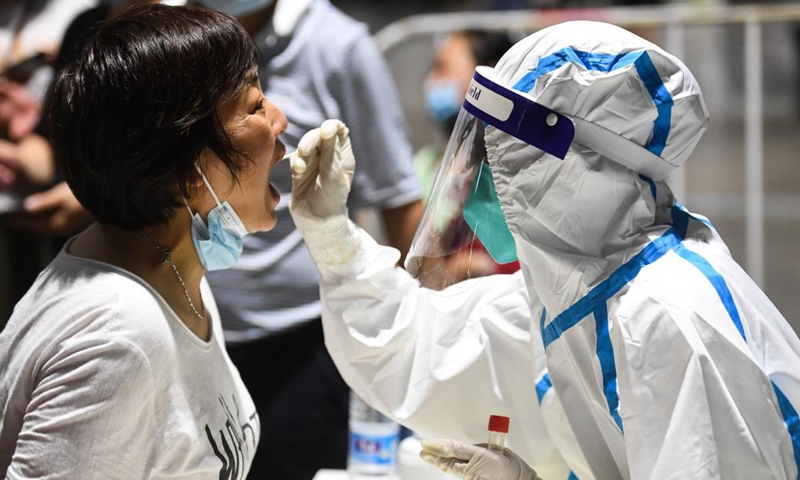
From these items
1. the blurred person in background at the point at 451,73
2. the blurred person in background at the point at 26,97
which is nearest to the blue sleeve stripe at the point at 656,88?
the blurred person in background at the point at 26,97

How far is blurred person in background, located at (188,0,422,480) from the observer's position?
2.31m

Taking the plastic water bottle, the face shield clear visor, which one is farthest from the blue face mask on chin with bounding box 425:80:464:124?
the face shield clear visor

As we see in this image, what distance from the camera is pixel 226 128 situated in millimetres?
1493

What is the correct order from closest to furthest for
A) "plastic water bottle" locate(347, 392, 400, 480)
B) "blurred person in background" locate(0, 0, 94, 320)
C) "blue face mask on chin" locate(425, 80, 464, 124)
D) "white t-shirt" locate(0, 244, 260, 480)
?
"white t-shirt" locate(0, 244, 260, 480) < "plastic water bottle" locate(347, 392, 400, 480) < "blurred person in background" locate(0, 0, 94, 320) < "blue face mask on chin" locate(425, 80, 464, 124)

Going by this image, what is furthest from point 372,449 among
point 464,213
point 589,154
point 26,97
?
point 26,97

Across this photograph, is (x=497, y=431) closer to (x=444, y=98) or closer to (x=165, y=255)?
(x=165, y=255)

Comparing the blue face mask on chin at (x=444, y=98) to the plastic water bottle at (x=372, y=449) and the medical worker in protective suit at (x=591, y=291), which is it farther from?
the medical worker in protective suit at (x=591, y=291)

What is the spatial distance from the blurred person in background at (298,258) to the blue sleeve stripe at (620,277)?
3.20 ft

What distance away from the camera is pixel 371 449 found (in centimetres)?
203

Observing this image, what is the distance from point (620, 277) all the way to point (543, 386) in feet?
1.00

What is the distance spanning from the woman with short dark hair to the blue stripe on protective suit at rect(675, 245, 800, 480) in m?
0.67

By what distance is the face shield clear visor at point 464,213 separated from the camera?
5.11 feet

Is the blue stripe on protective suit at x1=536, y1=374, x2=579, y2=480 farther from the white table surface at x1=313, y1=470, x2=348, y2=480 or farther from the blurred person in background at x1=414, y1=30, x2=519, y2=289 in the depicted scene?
the blurred person in background at x1=414, y1=30, x2=519, y2=289

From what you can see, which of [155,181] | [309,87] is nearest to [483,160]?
[155,181]
